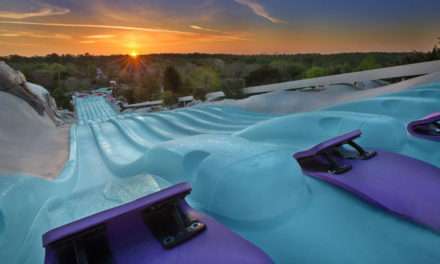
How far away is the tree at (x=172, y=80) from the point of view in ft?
73.4

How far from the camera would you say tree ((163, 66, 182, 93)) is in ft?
73.4

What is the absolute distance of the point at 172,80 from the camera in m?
22.6

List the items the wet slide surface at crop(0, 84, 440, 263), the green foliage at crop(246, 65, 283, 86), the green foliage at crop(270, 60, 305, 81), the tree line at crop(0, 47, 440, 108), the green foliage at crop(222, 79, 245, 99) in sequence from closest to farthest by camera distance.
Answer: the wet slide surface at crop(0, 84, 440, 263) → the green foliage at crop(222, 79, 245, 99) → the tree line at crop(0, 47, 440, 108) → the green foliage at crop(246, 65, 283, 86) → the green foliage at crop(270, 60, 305, 81)

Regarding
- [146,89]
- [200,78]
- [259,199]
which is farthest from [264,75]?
[259,199]

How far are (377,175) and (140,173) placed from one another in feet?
5.28

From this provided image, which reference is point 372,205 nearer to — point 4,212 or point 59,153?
point 4,212

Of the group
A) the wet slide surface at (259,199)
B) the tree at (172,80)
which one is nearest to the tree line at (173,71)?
the tree at (172,80)

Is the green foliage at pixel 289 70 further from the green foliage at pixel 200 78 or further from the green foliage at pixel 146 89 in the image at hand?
the green foliage at pixel 146 89

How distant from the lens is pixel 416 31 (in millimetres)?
8578

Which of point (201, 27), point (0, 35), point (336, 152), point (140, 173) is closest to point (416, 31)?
point (201, 27)

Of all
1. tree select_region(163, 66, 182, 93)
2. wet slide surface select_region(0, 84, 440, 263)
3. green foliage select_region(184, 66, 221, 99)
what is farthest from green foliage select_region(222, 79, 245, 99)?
tree select_region(163, 66, 182, 93)

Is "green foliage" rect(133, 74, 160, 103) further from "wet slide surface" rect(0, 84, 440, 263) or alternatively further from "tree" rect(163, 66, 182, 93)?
"wet slide surface" rect(0, 84, 440, 263)

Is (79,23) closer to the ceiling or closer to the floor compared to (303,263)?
closer to the ceiling

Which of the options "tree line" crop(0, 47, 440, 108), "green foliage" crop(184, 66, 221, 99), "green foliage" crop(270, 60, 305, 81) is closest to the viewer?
"tree line" crop(0, 47, 440, 108)
